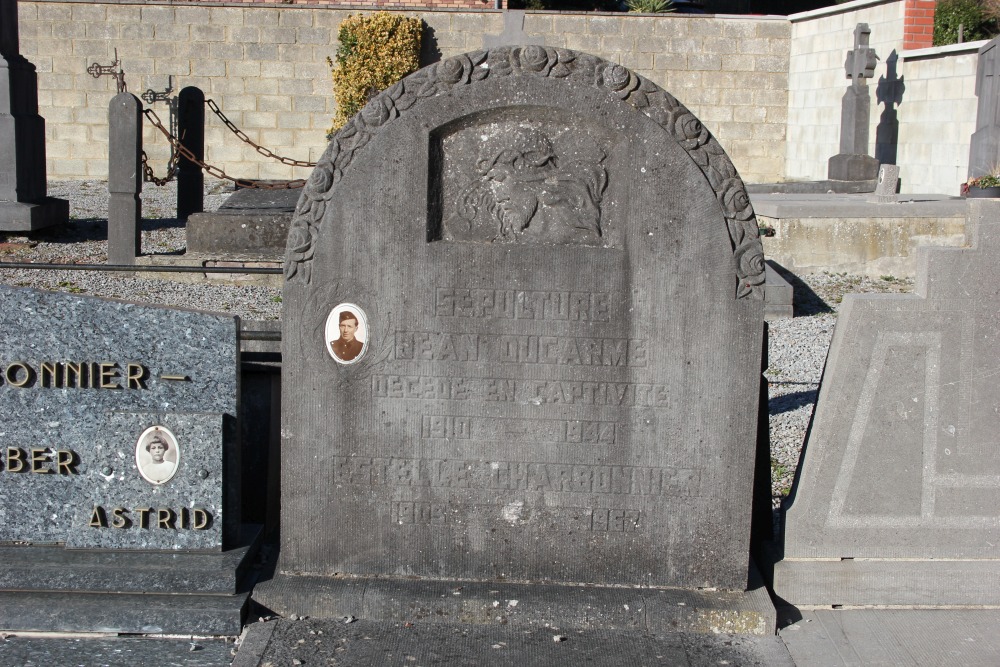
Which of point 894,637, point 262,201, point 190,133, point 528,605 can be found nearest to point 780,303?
point 262,201

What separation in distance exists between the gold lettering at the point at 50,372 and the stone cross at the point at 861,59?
15041mm

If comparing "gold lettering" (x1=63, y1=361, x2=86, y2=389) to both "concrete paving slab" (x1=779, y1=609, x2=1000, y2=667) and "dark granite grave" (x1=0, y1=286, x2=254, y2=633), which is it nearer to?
"dark granite grave" (x1=0, y1=286, x2=254, y2=633)

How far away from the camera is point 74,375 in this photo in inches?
129

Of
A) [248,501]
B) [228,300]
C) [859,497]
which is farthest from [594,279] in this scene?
[228,300]

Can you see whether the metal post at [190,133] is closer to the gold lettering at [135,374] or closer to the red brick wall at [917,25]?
the gold lettering at [135,374]

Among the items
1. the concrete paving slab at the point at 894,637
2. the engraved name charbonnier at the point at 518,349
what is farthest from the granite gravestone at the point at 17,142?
the concrete paving slab at the point at 894,637

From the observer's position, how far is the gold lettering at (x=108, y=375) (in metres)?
3.26

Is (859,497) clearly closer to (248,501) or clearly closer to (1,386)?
(248,501)

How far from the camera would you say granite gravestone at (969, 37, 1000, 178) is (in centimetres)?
1330

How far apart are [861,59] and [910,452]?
45.9 ft

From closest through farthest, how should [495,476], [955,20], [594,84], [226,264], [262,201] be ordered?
1. [594,84]
2. [495,476]
3. [226,264]
4. [262,201]
5. [955,20]

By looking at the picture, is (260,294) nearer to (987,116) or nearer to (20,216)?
(20,216)

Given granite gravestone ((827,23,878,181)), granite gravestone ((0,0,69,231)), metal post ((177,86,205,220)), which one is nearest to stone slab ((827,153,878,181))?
granite gravestone ((827,23,878,181))

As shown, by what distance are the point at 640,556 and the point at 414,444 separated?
0.80 meters
